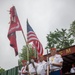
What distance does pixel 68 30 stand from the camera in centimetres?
3928

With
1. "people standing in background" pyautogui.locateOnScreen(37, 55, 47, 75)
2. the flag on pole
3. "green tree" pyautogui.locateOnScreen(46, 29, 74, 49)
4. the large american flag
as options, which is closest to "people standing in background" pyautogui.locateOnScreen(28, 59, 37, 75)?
"people standing in background" pyautogui.locateOnScreen(37, 55, 47, 75)

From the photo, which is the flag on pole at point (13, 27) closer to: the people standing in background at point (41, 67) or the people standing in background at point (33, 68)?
the people standing in background at point (33, 68)

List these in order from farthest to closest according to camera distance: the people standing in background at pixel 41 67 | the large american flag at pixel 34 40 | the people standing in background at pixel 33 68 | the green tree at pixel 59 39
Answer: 1. the green tree at pixel 59 39
2. the large american flag at pixel 34 40
3. the people standing in background at pixel 33 68
4. the people standing in background at pixel 41 67

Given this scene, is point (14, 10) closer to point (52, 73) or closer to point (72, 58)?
point (52, 73)

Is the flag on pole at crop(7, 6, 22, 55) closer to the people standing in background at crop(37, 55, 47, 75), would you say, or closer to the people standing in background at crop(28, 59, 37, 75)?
the people standing in background at crop(28, 59, 37, 75)

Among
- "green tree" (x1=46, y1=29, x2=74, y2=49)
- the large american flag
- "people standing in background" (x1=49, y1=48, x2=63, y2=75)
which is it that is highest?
"green tree" (x1=46, y1=29, x2=74, y2=49)

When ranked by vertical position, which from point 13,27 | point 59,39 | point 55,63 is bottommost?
point 55,63

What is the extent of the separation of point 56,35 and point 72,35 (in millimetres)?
2825

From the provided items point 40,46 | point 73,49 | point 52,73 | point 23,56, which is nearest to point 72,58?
point 73,49

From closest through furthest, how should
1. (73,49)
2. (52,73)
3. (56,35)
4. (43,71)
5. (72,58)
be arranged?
(52,73) → (43,71) → (73,49) → (72,58) → (56,35)

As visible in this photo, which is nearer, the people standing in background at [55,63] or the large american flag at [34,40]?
the people standing in background at [55,63]

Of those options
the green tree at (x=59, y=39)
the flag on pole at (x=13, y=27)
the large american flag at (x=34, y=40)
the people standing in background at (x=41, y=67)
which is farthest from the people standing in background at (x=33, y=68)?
the green tree at (x=59, y=39)

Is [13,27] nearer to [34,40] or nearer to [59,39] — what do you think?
[34,40]

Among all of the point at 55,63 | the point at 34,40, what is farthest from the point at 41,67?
the point at 34,40
